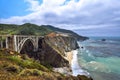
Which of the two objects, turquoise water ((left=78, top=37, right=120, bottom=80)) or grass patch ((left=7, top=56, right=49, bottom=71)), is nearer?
grass patch ((left=7, top=56, right=49, bottom=71))

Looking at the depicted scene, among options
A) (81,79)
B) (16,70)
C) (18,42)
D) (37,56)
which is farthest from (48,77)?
(37,56)

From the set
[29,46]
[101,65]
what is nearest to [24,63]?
[101,65]

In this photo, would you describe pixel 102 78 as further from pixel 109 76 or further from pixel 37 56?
pixel 37 56

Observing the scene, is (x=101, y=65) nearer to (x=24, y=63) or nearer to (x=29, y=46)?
(x=29, y=46)

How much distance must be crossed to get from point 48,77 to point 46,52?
1595 inches

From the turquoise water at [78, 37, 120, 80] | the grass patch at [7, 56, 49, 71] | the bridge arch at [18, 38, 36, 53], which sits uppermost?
the grass patch at [7, 56, 49, 71]

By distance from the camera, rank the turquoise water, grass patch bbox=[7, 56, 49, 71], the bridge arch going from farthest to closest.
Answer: the bridge arch → the turquoise water → grass patch bbox=[7, 56, 49, 71]

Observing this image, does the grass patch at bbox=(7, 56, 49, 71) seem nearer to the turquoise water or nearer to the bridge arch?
the turquoise water

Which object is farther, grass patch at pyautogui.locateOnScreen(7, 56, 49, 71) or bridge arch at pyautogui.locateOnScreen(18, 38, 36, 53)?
bridge arch at pyautogui.locateOnScreen(18, 38, 36, 53)

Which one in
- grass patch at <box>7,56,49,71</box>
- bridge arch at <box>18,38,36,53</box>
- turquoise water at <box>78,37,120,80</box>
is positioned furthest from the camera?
bridge arch at <box>18,38,36,53</box>

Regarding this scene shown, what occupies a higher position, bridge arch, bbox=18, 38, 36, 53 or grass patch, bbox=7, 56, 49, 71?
grass patch, bbox=7, 56, 49, 71

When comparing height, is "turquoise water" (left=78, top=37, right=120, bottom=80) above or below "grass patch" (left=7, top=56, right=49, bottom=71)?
below

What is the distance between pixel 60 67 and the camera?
173ft

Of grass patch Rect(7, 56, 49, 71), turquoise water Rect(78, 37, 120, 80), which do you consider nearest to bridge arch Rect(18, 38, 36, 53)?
turquoise water Rect(78, 37, 120, 80)
